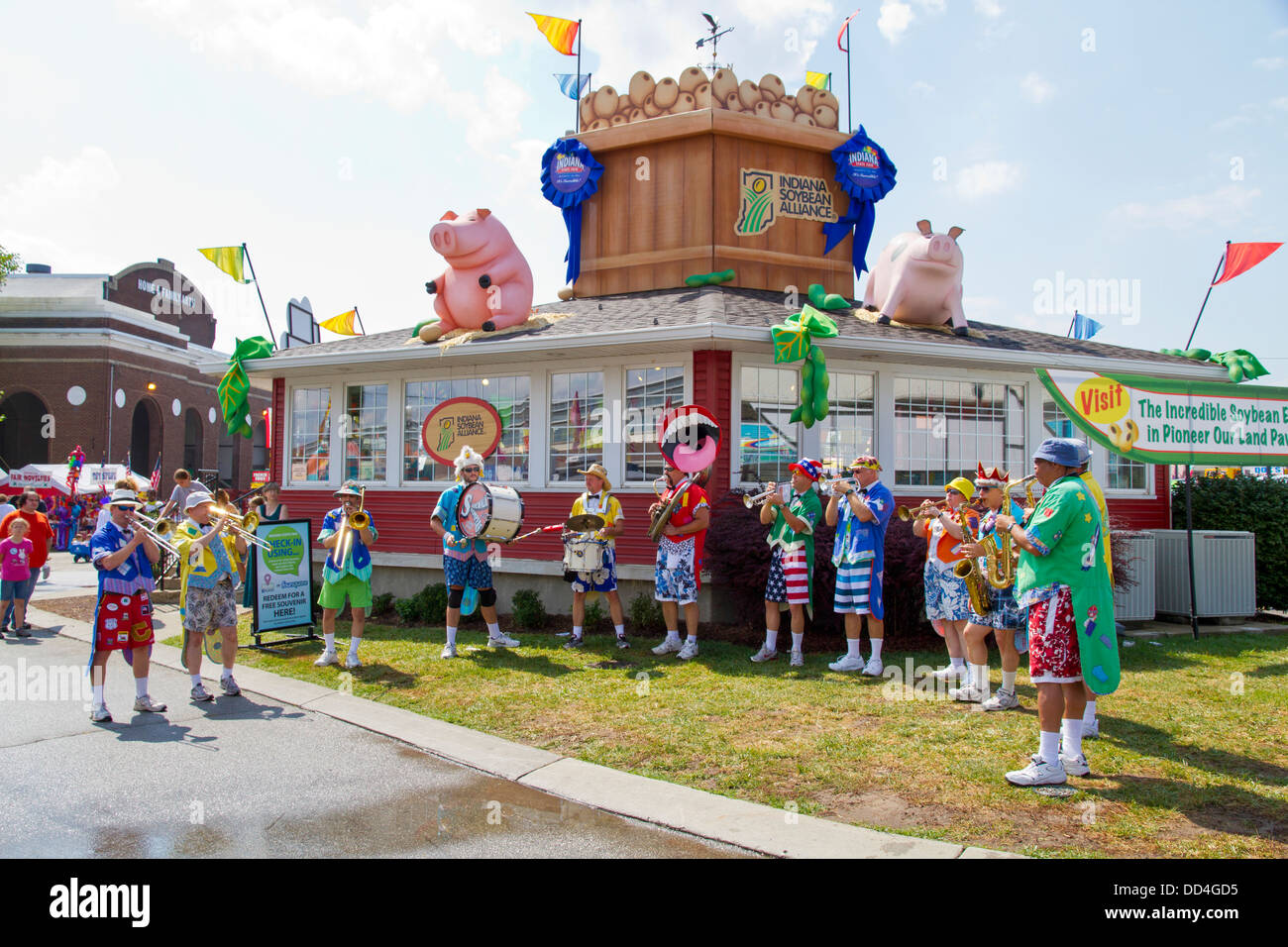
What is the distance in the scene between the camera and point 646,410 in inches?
433

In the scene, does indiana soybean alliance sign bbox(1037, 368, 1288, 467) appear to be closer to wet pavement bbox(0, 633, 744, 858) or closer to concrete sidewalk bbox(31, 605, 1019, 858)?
concrete sidewalk bbox(31, 605, 1019, 858)

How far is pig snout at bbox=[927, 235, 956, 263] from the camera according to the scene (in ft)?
37.4

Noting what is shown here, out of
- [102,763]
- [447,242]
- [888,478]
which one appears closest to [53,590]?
[447,242]

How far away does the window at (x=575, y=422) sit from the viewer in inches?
444

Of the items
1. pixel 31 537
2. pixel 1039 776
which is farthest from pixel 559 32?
pixel 1039 776

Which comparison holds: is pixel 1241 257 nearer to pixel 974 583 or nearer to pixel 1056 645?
pixel 974 583

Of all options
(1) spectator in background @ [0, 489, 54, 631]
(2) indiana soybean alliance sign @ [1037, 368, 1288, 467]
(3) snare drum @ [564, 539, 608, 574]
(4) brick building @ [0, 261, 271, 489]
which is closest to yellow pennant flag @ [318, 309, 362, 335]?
(1) spectator in background @ [0, 489, 54, 631]

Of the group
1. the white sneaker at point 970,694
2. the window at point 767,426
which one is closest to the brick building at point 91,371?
the window at point 767,426

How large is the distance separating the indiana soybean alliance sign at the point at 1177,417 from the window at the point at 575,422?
5297 millimetres

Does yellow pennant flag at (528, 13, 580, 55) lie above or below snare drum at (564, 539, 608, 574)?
above

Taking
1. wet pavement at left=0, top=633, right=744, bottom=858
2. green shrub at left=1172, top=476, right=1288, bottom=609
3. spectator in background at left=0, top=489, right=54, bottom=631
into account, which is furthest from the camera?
green shrub at left=1172, top=476, right=1288, bottom=609

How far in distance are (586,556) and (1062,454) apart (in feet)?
17.0

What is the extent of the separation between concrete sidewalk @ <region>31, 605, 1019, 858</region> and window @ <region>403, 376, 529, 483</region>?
5.10 metres

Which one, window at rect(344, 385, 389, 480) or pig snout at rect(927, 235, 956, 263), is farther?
window at rect(344, 385, 389, 480)
